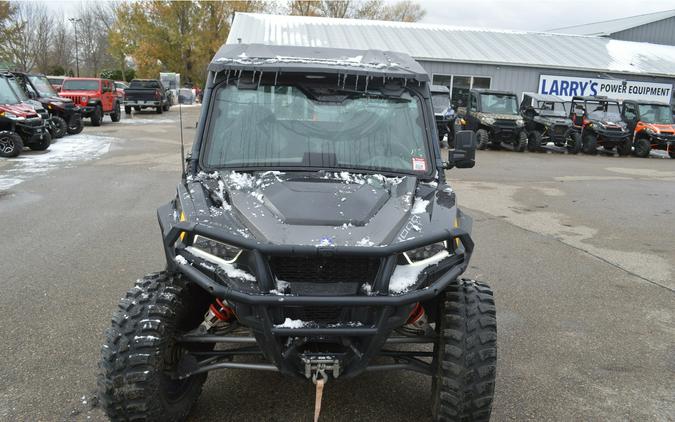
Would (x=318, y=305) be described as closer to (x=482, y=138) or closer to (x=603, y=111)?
(x=482, y=138)

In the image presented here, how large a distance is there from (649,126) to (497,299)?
1840 cm

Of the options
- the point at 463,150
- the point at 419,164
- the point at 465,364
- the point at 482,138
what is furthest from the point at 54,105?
the point at 465,364

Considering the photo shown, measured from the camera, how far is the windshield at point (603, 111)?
2098cm

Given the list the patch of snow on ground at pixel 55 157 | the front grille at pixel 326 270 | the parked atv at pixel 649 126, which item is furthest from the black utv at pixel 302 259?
the parked atv at pixel 649 126

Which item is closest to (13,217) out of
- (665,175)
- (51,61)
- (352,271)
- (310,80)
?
(310,80)

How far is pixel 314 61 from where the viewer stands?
381 centimetres

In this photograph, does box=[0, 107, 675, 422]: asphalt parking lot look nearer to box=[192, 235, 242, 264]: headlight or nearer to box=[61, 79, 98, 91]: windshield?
box=[192, 235, 242, 264]: headlight

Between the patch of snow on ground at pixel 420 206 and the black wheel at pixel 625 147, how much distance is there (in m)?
20.0

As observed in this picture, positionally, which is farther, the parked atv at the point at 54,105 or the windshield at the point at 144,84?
the windshield at the point at 144,84

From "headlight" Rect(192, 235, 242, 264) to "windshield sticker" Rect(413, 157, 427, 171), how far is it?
148 cm

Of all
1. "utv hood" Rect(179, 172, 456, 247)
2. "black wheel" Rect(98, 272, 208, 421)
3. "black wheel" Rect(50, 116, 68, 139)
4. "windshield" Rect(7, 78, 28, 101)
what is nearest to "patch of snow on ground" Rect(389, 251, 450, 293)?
"utv hood" Rect(179, 172, 456, 247)

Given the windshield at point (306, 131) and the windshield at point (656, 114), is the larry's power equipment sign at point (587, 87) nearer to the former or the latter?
the windshield at point (656, 114)

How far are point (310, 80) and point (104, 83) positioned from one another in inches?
976

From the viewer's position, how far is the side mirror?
4.12m
